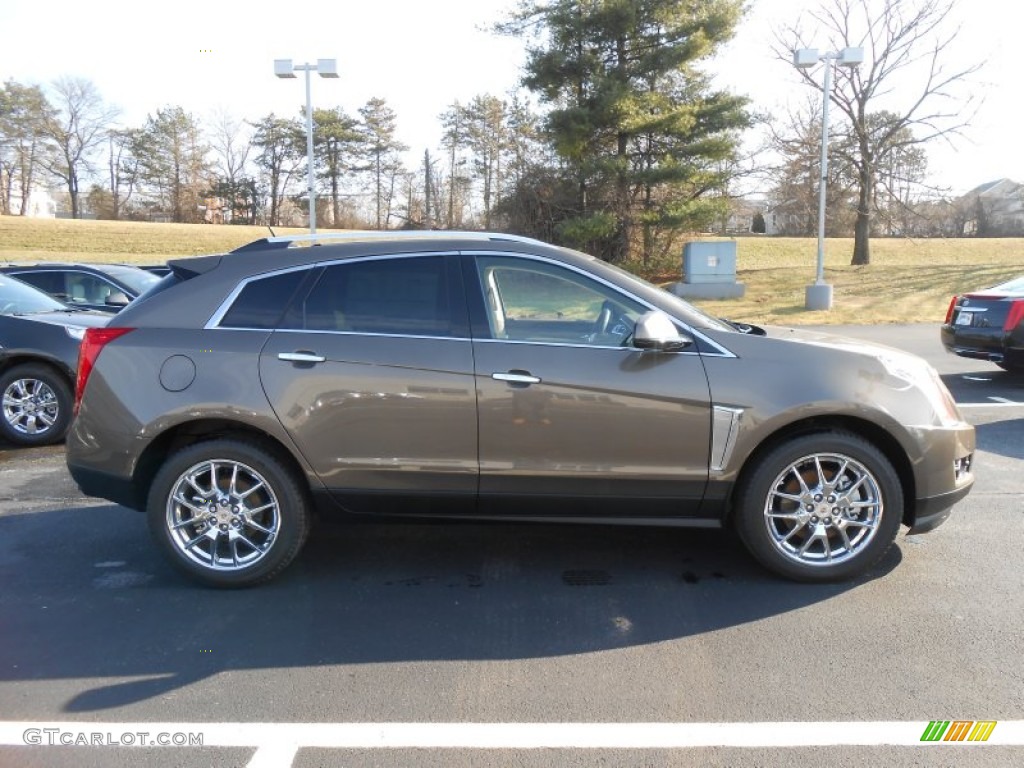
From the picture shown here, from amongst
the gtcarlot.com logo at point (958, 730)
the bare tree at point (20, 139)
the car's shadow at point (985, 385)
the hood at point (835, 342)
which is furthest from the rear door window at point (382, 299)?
the bare tree at point (20, 139)

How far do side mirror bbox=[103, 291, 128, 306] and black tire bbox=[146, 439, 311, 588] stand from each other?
6657mm

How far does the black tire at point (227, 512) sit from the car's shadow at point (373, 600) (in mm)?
145

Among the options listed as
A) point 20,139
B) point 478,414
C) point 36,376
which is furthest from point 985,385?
point 20,139

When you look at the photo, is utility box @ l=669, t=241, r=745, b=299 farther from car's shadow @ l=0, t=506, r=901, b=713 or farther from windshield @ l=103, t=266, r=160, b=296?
car's shadow @ l=0, t=506, r=901, b=713

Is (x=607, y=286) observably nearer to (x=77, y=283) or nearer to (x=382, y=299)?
(x=382, y=299)

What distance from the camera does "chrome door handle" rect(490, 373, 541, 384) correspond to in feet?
12.2

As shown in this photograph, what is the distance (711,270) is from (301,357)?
21354 mm

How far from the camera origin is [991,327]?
920 centimetres

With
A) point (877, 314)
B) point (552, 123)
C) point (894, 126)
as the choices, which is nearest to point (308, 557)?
point (877, 314)

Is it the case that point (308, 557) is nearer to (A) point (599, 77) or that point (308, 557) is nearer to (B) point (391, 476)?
(B) point (391, 476)

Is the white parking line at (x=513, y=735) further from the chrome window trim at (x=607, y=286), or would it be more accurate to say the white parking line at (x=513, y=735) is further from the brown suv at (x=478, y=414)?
the chrome window trim at (x=607, y=286)

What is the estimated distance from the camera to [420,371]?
377 centimetres

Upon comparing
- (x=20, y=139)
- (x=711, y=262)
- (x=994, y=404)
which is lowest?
(x=994, y=404)

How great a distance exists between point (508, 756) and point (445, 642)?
86cm
